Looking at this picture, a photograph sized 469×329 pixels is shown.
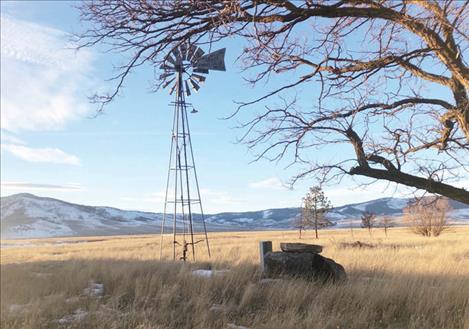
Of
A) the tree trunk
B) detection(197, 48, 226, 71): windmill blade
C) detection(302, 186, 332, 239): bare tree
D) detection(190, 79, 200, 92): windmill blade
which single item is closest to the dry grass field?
the tree trunk

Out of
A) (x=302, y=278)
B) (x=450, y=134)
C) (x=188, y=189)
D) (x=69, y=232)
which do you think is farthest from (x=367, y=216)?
(x=69, y=232)

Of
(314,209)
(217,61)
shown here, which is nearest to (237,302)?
(217,61)

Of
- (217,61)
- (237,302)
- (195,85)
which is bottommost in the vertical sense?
(237,302)

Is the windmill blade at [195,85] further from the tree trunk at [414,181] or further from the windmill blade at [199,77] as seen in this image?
the tree trunk at [414,181]

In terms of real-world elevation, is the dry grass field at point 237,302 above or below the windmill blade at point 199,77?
below

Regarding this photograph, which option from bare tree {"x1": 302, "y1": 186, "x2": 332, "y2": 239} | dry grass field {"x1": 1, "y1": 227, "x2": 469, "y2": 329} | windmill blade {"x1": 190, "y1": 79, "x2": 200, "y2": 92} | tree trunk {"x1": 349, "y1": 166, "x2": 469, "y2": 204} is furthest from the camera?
bare tree {"x1": 302, "y1": 186, "x2": 332, "y2": 239}

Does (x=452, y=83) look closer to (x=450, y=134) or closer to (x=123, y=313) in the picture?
(x=450, y=134)

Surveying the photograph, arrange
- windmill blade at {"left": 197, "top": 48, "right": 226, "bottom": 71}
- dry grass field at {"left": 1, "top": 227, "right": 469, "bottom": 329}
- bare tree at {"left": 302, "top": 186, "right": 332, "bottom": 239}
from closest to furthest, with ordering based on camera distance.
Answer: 1. dry grass field at {"left": 1, "top": 227, "right": 469, "bottom": 329}
2. windmill blade at {"left": 197, "top": 48, "right": 226, "bottom": 71}
3. bare tree at {"left": 302, "top": 186, "right": 332, "bottom": 239}

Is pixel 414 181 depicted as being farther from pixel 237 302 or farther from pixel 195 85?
pixel 195 85

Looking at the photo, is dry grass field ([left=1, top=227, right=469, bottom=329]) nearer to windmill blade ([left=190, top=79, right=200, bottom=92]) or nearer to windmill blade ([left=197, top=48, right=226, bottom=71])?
windmill blade ([left=197, top=48, right=226, bottom=71])

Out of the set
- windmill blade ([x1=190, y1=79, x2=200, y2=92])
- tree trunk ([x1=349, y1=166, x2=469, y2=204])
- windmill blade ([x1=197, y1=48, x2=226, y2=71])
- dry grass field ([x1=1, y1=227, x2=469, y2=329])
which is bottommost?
dry grass field ([x1=1, y1=227, x2=469, y2=329])

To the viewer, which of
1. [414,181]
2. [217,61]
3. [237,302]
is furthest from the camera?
[217,61]

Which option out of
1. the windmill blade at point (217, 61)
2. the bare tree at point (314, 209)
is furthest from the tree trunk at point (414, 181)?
the bare tree at point (314, 209)

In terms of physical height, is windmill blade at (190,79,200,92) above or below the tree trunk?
above
